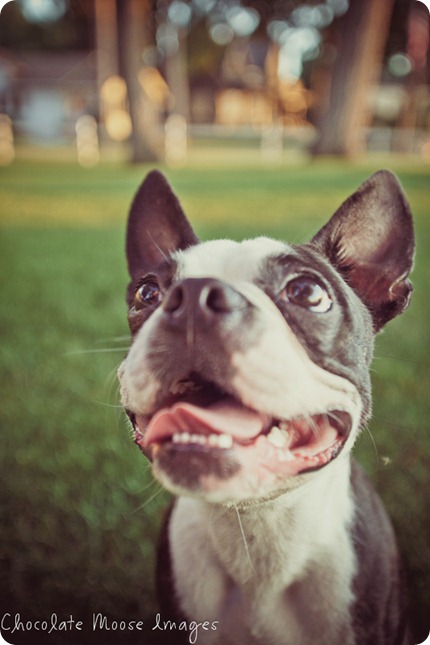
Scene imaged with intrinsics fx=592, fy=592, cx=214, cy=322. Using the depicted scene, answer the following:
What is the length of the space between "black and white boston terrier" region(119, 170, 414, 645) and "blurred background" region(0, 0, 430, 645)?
0.24m

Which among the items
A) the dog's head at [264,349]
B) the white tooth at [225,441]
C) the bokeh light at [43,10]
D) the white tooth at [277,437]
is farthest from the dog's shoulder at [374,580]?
the bokeh light at [43,10]

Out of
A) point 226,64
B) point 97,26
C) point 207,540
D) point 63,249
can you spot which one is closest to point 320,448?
point 207,540

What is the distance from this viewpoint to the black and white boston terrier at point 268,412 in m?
0.89

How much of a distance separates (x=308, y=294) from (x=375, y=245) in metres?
0.30

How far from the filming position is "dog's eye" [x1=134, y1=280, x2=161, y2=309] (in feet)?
3.74

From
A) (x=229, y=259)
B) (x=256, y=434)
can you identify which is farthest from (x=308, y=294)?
(x=256, y=434)

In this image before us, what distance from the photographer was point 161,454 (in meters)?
0.91

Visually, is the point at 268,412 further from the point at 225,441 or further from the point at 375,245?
the point at 375,245

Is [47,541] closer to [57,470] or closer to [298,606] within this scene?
[57,470]

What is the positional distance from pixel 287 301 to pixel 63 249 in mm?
1918

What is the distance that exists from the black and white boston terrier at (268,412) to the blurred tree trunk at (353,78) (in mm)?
499

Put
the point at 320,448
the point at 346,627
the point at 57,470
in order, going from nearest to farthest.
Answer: the point at 320,448 < the point at 346,627 < the point at 57,470

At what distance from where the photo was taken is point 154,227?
140cm

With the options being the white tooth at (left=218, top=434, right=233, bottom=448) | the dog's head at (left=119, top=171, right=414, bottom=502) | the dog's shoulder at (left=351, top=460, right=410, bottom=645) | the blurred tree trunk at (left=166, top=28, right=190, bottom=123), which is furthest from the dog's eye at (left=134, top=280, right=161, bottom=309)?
the blurred tree trunk at (left=166, top=28, right=190, bottom=123)
